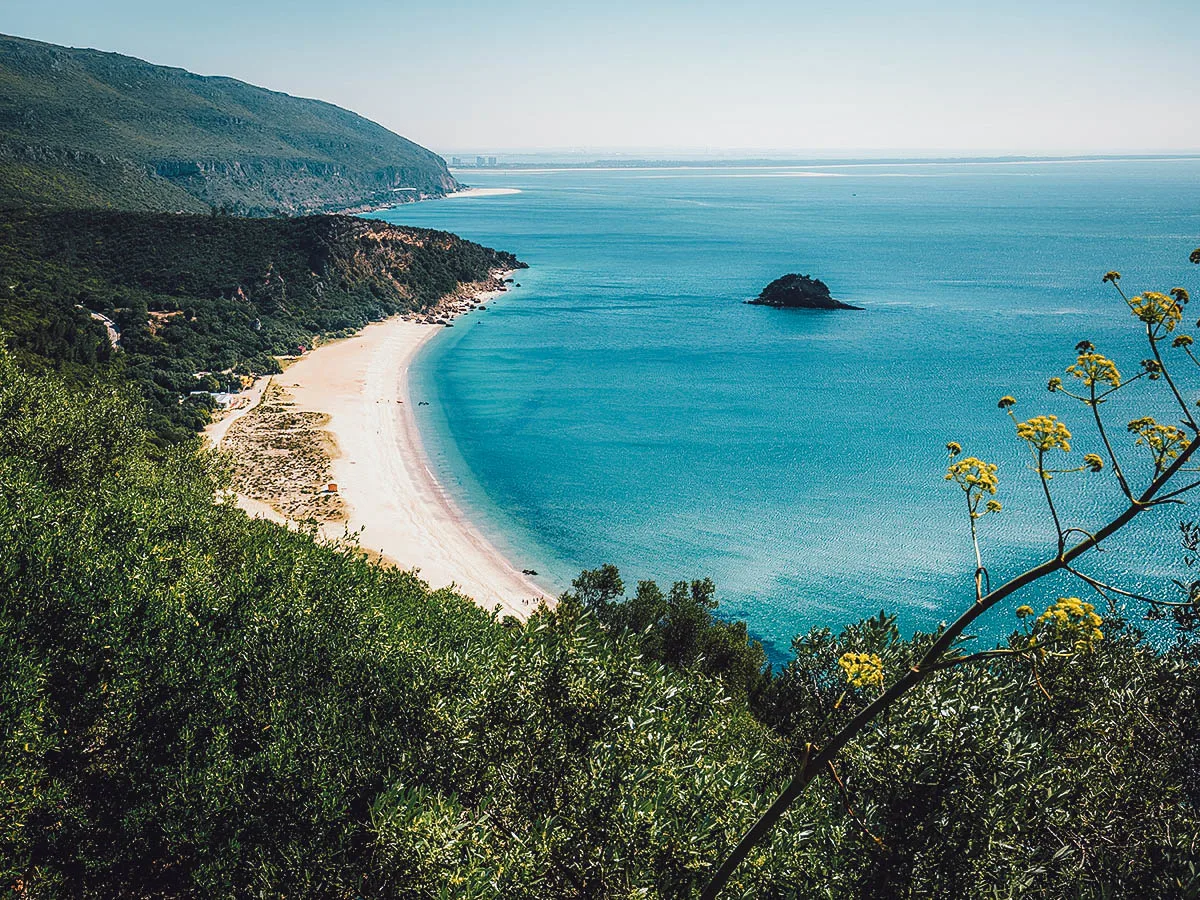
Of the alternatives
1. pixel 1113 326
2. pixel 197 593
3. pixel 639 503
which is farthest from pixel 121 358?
pixel 1113 326

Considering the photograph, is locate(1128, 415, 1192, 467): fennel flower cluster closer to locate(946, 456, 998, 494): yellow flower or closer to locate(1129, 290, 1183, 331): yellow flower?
locate(1129, 290, 1183, 331): yellow flower

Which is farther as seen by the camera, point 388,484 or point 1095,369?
point 388,484

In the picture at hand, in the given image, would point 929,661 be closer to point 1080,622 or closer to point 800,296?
point 1080,622

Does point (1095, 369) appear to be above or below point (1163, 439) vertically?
above

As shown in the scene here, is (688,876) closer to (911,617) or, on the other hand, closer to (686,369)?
(911,617)

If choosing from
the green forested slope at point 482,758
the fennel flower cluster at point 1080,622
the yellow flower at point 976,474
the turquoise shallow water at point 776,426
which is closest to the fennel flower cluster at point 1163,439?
the yellow flower at point 976,474

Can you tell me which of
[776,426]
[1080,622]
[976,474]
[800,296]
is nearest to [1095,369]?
[976,474]

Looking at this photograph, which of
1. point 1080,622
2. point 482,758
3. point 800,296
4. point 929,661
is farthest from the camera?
point 800,296
